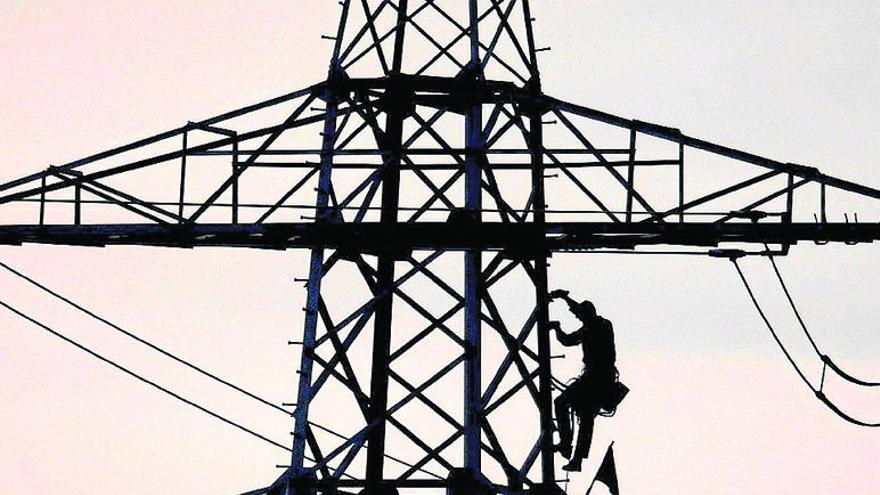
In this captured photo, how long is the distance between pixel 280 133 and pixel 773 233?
6462 millimetres

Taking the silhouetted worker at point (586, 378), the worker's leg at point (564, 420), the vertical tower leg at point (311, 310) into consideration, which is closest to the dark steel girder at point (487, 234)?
the vertical tower leg at point (311, 310)

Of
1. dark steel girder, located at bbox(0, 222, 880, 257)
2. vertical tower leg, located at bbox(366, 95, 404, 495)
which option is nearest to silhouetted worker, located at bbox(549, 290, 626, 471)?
dark steel girder, located at bbox(0, 222, 880, 257)

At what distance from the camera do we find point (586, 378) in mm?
36500

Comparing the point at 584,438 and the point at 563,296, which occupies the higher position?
the point at 563,296

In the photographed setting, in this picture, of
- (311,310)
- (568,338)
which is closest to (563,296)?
(568,338)

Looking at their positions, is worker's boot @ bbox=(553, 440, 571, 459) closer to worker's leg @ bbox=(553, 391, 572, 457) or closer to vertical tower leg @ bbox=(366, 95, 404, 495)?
worker's leg @ bbox=(553, 391, 572, 457)

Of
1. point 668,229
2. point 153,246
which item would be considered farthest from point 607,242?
point 153,246

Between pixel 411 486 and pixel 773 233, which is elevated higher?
pixel 773 233

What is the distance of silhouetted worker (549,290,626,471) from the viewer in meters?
36.3

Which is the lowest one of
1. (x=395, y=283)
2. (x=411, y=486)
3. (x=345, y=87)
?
(x=411, y=486)

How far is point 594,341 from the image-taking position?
36500 millimetres

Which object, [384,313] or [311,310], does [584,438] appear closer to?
[384,313]

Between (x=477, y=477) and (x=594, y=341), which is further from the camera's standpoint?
(x=594, y=341)

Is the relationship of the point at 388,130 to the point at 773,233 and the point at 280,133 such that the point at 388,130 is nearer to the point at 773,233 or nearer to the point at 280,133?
the point at 280,133
